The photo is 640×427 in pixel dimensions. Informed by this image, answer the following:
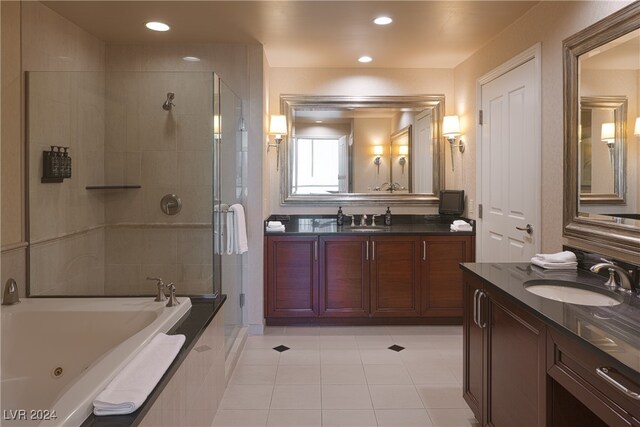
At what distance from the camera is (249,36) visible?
336 centimetres

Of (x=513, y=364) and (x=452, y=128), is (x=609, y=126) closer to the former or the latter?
(x=513, y=364)

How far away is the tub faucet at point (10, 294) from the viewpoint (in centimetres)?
229

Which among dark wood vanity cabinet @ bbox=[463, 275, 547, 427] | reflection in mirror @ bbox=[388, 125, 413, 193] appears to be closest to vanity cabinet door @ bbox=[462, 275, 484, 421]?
dark wood vanity cabinet @ bbox=[463, 275, 547, 427]

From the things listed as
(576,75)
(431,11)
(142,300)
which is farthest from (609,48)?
(142,300)

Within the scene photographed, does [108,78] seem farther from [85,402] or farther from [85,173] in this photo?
[85,402]

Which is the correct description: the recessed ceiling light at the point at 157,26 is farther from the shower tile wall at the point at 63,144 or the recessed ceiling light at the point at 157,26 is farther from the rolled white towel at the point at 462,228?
the rolled white towel at the point at 462,228

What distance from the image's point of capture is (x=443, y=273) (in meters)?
3.76

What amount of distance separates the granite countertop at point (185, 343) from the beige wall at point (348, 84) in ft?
6.08

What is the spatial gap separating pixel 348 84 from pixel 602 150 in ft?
8.54

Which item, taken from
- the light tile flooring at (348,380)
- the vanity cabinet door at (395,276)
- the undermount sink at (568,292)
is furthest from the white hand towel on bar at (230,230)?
the undermount sink at (568,292)

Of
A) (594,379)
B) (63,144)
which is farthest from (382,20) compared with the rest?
(594,379)

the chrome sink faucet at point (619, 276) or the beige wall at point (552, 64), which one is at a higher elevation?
the beige wall at point (552, 64)

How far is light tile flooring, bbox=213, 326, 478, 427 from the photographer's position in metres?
2.35

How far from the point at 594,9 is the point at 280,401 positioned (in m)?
2.70
